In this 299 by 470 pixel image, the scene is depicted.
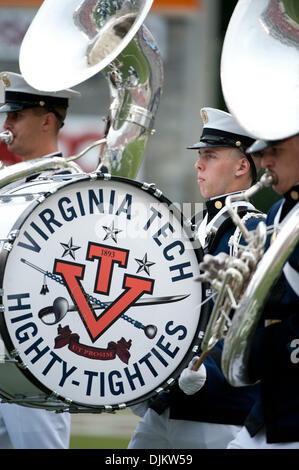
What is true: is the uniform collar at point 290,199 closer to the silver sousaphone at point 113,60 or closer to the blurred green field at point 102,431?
the silver sousaphone at point 113,60

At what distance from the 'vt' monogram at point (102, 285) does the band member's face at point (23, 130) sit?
5.37ft

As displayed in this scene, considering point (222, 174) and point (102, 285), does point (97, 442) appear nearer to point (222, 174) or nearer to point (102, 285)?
point (222, 174)

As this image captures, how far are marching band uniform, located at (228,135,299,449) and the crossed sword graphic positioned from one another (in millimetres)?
575

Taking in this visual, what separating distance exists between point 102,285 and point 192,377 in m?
0.47

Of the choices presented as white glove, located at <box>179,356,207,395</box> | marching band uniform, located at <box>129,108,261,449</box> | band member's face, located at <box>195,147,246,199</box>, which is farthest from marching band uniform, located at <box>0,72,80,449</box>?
white glove, located at <box>179,356,207,395</box>

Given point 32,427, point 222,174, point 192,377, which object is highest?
point 222,174

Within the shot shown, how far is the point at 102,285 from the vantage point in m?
3.48

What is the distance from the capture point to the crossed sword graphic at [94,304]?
340 centimetres

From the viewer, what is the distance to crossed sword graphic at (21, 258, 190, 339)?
3.40 m

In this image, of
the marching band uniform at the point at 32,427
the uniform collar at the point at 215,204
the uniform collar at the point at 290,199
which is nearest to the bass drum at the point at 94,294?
the uniform collar at the point at 215,204

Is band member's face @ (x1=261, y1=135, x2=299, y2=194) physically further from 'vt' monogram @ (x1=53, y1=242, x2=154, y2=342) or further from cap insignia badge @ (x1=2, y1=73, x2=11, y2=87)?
cap insignia badge @ (x1=2, y1=73, x2=11, y2=87)

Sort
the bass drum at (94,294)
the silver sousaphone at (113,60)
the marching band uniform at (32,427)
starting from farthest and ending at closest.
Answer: the marching band uniform at (32,427), the silver sousaphone at (113,60), the bass drum at (94,294)

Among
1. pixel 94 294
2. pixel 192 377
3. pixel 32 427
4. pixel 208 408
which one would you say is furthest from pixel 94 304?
pixel 32 427
